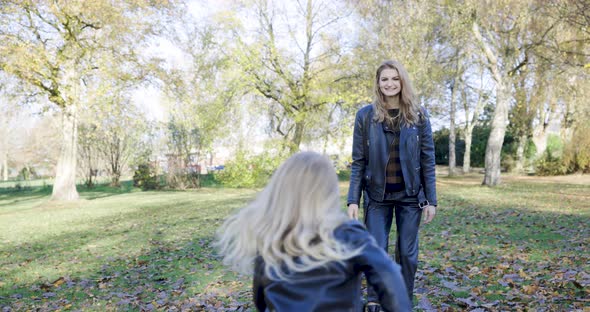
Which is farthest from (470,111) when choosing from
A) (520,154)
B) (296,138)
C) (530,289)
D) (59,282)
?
(59,282)

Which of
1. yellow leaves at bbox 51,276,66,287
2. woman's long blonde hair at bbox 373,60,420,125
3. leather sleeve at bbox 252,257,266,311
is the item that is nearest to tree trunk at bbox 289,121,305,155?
yellow leaves at bbox 51,276,66,287

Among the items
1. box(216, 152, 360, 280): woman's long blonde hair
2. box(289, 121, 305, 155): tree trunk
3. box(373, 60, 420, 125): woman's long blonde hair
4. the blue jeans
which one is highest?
box(289, 121, 305, 155): tree trunk

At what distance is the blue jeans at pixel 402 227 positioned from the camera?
138 inches

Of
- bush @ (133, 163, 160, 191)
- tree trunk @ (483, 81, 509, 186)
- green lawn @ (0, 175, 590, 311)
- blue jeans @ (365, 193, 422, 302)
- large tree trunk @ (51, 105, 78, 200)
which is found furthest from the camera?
bush @ (133, 163, 160, 191)

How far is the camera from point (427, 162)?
3.63 metres

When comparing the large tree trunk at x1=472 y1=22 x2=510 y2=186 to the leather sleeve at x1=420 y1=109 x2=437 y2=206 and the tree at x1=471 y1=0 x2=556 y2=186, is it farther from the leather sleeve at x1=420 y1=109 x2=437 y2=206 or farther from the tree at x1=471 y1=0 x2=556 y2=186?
the leather sleeve at x1=420 y1=109 x2=437 y2=206

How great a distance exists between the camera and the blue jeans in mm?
3512

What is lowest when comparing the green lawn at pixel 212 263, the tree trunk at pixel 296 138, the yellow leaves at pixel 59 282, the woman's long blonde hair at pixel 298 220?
the yellow leaves at pixel 59 282

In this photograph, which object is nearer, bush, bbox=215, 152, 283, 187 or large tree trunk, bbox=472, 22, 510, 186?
large tree trunk, bbox=472, 22, 510, 186

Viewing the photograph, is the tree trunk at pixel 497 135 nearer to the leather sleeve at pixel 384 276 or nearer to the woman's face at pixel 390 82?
the woman's face at pixel 390 82

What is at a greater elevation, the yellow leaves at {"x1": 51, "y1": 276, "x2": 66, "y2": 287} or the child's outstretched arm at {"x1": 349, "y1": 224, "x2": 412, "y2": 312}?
the child's outstretched arm at {"x1": 349, "y1": 224, "x2": 412, "y2": 312}

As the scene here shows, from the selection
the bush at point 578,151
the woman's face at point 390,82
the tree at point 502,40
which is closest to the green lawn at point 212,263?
the woman's face at point 390,82

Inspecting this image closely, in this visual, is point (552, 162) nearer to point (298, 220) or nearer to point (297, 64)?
point (297, 64)

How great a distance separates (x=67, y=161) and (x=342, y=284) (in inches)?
792
